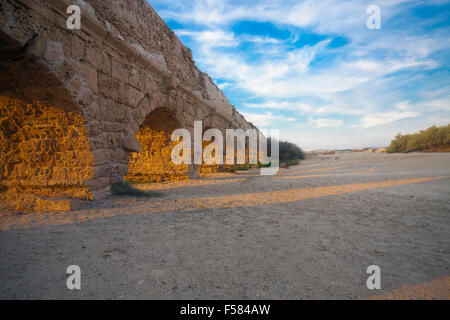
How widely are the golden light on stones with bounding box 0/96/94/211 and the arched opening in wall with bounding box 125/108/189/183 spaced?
275 cm

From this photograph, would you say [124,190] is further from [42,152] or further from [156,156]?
[156,156]

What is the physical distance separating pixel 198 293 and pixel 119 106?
11.4 feet

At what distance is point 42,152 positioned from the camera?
10.4ft

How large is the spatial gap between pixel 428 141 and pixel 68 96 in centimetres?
1796

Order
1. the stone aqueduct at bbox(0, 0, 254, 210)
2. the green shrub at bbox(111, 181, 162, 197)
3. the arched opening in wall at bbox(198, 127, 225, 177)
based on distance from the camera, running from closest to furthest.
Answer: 1. the stone aqueduct at bbox(0, 0, 254, 210)
2. the green shrub at bbox(111, 181, 162, 197)
3. the arched opening in wall at bbox(198, 127, 225, 177)

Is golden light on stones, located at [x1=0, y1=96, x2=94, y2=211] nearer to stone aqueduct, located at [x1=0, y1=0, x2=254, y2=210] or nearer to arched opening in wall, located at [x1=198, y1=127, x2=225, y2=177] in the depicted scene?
stone aqueduct, located at [x1=0, y1=0, x2=254, y2=210]

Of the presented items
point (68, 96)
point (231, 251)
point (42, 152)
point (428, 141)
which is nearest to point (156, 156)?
point (42, 152)

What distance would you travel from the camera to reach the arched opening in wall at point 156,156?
5922mm

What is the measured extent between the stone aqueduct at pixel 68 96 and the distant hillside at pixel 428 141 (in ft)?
52.8

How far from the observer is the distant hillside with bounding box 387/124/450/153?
12.0 metres

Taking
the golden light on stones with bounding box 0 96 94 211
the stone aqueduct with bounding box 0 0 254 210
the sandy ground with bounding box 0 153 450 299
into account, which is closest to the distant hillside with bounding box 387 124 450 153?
the sandy ground with bounding box 0 153 450 299

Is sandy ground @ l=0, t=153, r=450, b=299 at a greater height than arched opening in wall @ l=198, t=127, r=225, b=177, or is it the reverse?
arched opening in wall @ l=198, t=127, r=225, b=177
